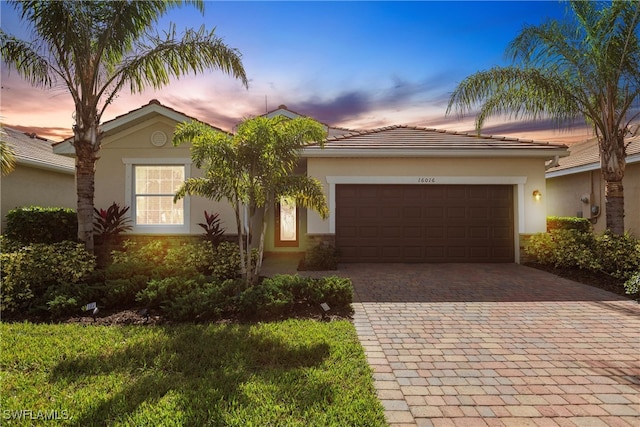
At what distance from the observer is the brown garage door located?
10.3 meters

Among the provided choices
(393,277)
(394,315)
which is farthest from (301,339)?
(393,277)

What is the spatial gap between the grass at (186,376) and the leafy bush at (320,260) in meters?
4.60

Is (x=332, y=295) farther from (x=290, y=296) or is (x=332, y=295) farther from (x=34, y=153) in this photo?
(x=34, y=153)

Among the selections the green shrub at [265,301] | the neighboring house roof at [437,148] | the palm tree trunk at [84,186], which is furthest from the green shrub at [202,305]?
the neighboring house roof at [437,148]

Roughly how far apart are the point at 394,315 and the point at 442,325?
0.77 meters

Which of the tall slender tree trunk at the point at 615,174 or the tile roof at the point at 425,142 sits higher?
the tile roof at the point at 425,142

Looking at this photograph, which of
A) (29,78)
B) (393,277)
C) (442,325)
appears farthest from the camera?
(393,277)

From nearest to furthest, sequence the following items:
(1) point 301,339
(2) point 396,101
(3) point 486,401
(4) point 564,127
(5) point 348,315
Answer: (3) point 486,401 → (1) point 301,339 → (5) point 348,315 → (4) point 564,127 → (2) point 396,101

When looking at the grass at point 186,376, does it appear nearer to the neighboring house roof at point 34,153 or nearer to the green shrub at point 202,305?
the green shrub at point 202,305

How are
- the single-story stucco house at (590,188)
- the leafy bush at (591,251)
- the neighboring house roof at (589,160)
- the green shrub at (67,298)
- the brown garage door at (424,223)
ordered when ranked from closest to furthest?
the green shrub at (67,298)
the leafy bush at (591,251)
the brown garage door at (424,223)
the neighboring house roof at (589,160)
the single-story stucco house at (590,188)

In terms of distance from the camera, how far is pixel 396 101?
13.2 metres

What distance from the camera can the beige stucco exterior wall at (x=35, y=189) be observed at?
11.3 meters

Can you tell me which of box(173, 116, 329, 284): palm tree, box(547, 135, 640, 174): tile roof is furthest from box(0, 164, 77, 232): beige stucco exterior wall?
box(547, 135, 640, 174): tile roof

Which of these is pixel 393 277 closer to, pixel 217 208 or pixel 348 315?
pixel 348 315
